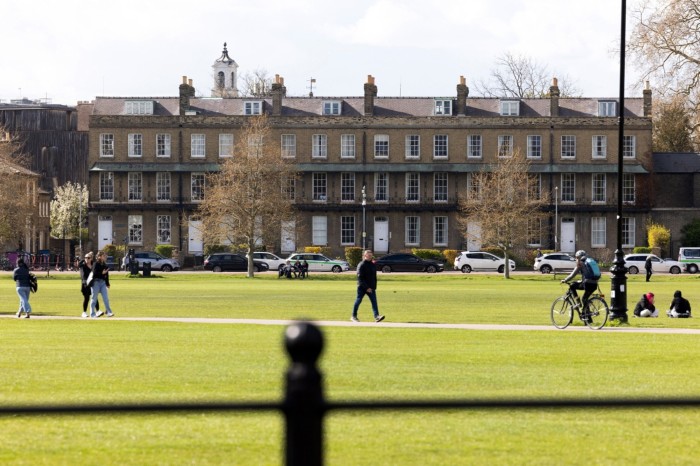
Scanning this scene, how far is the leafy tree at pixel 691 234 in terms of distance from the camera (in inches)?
3524

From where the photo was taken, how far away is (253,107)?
92.8m

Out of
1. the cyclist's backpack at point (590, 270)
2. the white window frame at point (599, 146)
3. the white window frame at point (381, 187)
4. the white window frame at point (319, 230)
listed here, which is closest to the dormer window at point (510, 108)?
the white window frame at point (599, 146)

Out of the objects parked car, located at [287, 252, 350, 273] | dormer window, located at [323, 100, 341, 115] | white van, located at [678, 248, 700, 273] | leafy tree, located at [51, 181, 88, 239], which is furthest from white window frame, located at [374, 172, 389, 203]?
leafy tree, located at [51, 181, 88, 239]

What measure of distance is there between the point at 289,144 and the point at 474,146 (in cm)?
1384

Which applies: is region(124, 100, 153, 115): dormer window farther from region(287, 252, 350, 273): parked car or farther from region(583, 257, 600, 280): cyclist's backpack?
region(583, 257, 600, 280): cyclist's backpack

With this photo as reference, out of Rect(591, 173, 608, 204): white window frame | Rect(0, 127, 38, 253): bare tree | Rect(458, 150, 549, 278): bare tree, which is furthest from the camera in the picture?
Rect(591, 173, 608, 204): white window frame

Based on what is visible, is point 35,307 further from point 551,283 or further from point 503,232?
point 503,232

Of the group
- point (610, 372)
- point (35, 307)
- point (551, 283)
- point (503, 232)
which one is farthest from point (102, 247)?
point (610, 372)

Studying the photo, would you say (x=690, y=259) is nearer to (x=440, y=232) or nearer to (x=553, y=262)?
(x=553, y=262)

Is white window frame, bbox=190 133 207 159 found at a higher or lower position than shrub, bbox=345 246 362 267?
higher

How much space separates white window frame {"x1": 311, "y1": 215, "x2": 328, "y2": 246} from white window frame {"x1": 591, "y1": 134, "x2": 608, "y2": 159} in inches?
817

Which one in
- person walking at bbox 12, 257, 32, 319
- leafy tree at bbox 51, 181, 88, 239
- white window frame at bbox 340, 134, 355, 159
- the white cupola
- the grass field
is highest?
the white cupola

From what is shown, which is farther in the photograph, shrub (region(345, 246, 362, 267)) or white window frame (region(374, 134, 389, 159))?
white window frame (region(374, 134, 389, 159))

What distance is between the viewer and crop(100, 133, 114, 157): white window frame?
302 ft
